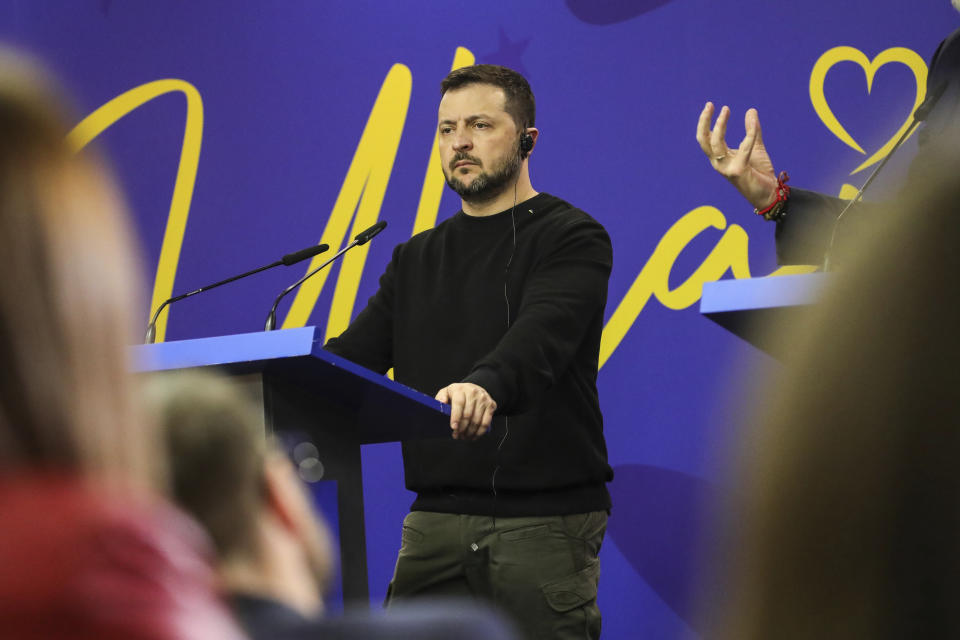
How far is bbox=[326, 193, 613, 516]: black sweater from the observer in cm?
256

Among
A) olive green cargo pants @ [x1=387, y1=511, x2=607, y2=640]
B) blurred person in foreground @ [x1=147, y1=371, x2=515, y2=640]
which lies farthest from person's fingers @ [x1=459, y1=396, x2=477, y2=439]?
blurred person in foreground @ [x1=147, y1=371, x2=515, y2=640]

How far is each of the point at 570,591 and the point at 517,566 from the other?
13 cm

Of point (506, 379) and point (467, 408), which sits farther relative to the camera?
point (506, 379)

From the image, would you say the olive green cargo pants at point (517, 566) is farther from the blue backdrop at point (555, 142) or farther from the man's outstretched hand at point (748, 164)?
the man's outstretched hand at point (748, 164)

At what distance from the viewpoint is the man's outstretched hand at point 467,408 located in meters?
2.16

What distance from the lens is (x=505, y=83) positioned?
305 centimetres

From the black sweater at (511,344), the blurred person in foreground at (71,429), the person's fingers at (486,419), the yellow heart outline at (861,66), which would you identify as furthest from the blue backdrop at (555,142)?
the blurred person in foreground at (71,429)

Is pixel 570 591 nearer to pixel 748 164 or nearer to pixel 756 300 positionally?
pixel 748 164

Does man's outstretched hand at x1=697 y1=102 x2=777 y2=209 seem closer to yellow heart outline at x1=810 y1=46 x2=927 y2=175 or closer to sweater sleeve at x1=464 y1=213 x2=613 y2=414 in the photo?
sweater sleeve at x1=464 y1=213 x2=613 y2=414

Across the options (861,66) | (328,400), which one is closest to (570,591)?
(328,400)

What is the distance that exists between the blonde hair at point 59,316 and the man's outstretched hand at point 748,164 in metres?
1.64

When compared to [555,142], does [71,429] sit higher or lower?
lower

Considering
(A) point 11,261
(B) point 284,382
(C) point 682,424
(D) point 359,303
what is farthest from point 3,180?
(D) point 359,303

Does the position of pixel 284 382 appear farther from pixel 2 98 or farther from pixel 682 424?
pixel 682 424
